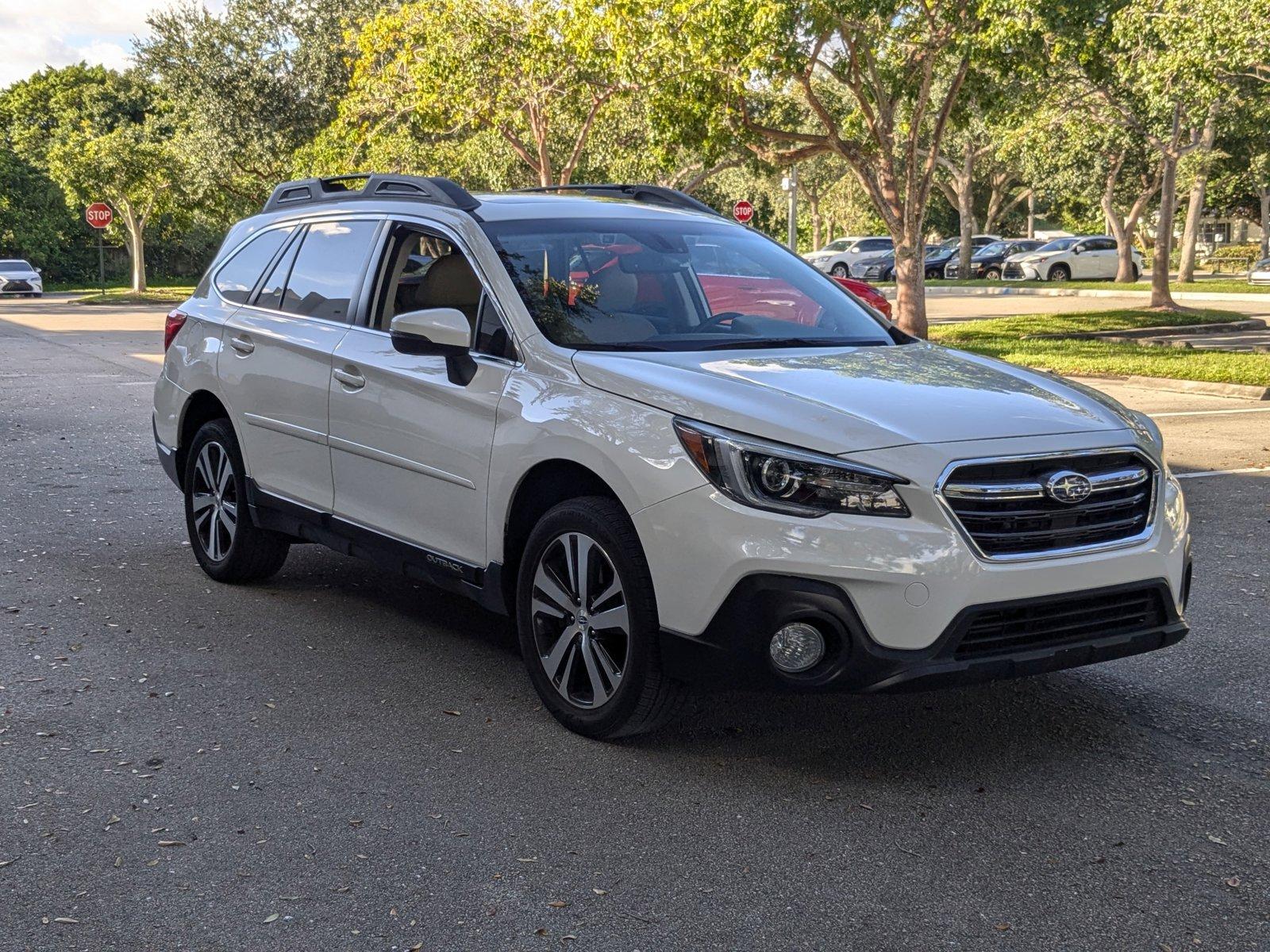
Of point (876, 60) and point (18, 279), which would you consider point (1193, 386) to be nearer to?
point (876, 60)

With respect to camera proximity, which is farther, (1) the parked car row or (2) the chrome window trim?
(1) the parked car row

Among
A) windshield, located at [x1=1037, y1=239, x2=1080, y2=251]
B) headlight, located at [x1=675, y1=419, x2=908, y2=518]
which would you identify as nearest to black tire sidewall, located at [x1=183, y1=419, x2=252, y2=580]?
headlight, located at [x1=675, y1=419, x2=908, y2=518]

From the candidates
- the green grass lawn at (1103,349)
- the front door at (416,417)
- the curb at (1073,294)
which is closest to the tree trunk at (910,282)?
the green grass lawn at (1103,349)

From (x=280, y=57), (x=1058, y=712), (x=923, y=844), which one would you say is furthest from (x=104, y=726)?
(x=280, y=57)

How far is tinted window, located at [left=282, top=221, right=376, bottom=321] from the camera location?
6.04m

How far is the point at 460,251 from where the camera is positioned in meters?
5.52

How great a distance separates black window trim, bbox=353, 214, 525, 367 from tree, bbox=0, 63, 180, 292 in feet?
140

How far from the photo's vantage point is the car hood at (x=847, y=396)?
4.22 metres

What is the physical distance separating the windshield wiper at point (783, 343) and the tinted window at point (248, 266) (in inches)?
100

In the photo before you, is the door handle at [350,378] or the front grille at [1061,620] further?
the door handle at [350,378]

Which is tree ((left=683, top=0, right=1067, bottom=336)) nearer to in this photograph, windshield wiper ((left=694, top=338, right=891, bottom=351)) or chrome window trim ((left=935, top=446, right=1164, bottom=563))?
windshield wiper ((left=694, top=338, right=891, bottom=351))

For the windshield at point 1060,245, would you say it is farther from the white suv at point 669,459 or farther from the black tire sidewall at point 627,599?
the black tire sidewall at point 627,599

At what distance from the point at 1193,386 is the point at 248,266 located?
11742 millimetres

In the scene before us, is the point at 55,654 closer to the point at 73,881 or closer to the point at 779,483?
the point at 73,881
